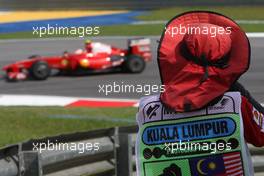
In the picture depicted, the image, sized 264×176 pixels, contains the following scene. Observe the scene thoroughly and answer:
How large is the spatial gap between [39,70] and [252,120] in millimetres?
13028

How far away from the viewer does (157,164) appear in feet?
7.39

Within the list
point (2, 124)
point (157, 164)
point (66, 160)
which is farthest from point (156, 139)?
point (2, 124)

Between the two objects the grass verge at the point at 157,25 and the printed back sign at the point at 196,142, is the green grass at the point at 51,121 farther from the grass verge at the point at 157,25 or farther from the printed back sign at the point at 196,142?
the grass verge at the point at 157,25

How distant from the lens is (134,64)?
1546 centimetres

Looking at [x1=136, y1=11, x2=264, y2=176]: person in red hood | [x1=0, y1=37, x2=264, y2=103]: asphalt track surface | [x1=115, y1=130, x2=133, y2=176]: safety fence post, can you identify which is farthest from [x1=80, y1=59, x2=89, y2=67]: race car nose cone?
[x1=136, y1=11, x2=264, y2=176]: person in red hood

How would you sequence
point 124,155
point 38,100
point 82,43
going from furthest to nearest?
point 82,43
point 38,100
point 124,155

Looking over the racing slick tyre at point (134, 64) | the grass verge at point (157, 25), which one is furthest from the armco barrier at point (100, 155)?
the grass verge at point (157, 25)

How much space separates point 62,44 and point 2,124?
11.6 metres

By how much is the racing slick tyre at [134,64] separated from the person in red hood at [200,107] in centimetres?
1310

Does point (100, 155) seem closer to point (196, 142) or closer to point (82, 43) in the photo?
point (196, 142)

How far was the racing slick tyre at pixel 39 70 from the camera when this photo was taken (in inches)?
590

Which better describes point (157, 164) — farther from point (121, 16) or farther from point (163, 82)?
point (121, 16)

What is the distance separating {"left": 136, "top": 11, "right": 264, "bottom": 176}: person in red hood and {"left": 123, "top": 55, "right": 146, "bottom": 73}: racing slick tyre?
43.0 ft

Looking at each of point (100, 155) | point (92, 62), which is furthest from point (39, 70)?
point (100, 155)
